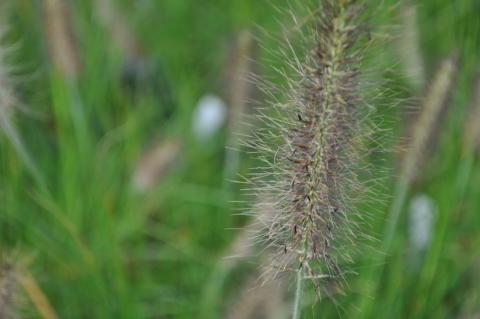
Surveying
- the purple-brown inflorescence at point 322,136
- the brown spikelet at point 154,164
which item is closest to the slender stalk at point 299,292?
the purple-brown inflorescence at point 322,136

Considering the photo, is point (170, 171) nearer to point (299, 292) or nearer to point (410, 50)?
point (410, 50)

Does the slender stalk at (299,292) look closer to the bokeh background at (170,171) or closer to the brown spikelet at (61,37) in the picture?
the bokeh background at (170,171)

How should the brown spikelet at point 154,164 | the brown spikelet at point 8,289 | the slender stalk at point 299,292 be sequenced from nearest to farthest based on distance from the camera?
the slender stalk at point 299,292 → the brown spikelet at point 8,289 → the brown spikelet at point 154,164

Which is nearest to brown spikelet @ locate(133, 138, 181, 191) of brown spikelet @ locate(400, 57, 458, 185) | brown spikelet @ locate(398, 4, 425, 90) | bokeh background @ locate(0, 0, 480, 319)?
bokeh background @ locate(0, 0, 480, 319)

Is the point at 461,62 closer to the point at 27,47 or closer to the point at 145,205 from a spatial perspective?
the point at 145,205

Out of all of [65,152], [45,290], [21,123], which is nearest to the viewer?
[45,290]

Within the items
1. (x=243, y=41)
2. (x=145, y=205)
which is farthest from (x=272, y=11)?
(x=145, y=205)

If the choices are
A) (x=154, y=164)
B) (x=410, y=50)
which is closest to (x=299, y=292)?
(x=410, y=50)
